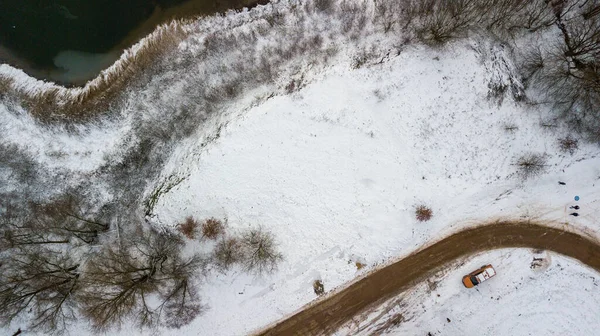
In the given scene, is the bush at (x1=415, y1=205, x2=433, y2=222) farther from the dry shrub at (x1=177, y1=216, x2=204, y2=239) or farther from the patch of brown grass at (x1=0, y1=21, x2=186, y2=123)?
the patch of brown grass at (x1=0, y1=21, x2=186, y2=123)

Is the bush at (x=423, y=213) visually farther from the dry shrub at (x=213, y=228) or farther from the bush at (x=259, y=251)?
the dry shrub at (x=213, y=228)

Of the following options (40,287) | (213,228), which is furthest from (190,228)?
(40,287)

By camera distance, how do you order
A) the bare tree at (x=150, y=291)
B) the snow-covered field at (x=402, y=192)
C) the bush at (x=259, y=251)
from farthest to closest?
the snow-covered field at (x=402, y=192)
the bush at (x=259, y=251)
the bare tree at (x=150, y=291)

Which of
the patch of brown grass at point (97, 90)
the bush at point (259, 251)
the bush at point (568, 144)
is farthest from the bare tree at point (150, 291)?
the bush at point (568, 144)

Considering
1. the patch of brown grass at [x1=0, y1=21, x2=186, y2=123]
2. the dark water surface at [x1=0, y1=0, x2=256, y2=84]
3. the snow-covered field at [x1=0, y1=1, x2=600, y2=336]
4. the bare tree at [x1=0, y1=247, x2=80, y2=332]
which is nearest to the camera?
the bare tree at [x1=0, y1=247, x2=80, y2=332]

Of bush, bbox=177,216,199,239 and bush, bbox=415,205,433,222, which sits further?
bush, bbox=177,216,199,239

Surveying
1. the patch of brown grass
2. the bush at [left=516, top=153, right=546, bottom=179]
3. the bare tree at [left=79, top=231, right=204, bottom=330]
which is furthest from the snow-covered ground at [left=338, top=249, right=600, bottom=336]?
the patch of brown grass

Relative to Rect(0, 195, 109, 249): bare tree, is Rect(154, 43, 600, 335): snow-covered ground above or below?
below
